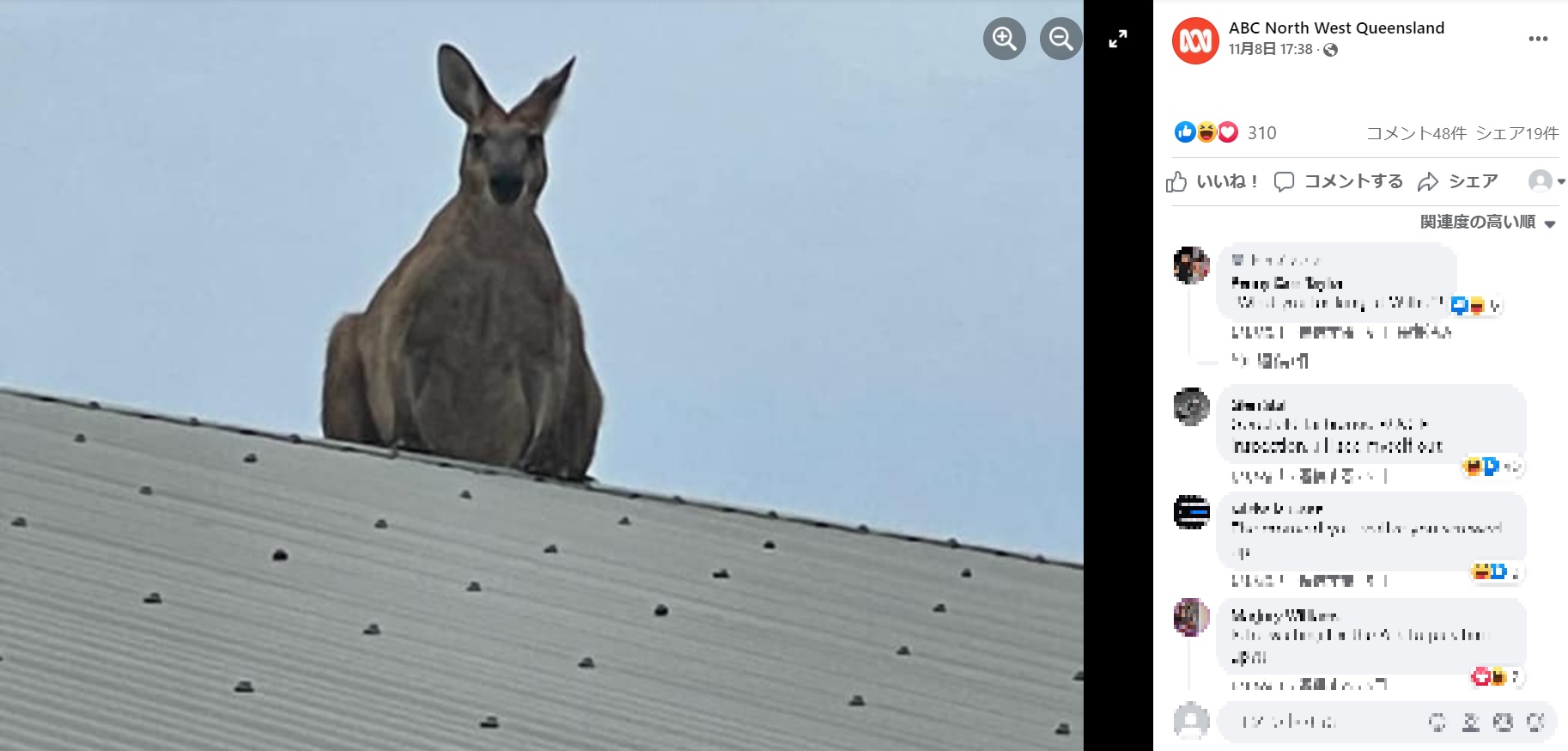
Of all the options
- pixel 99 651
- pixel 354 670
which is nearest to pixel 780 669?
pixel 354 670

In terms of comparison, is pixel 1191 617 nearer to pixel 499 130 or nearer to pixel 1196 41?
pixel 1196 41

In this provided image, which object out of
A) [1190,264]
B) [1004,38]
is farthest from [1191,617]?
[1004,38]

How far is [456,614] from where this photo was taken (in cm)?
532

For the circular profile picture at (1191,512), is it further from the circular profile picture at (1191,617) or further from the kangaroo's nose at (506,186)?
the kangaroo's nose at (506,186)

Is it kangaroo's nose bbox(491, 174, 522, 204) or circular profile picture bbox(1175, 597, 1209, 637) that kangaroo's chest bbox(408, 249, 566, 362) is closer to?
kangaroo's nose bbox(491, 174, 522, 204)

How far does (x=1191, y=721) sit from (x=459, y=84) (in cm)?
691

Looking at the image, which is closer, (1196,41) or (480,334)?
(1196,41)

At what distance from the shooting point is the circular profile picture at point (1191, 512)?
1.96 metres

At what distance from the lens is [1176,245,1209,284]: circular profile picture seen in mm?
1973

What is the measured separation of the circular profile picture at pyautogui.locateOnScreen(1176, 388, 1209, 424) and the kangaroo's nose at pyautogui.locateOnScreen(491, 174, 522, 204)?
7099mm

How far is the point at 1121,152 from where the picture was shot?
78.2 inches

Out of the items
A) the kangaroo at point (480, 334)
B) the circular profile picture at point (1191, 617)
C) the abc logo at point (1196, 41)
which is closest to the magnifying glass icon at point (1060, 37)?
the abc logo at point (1196, 41)

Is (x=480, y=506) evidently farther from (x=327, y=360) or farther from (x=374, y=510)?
(x=327, y=360)

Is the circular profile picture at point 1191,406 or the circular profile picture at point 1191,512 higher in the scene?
the circular profile picture at point 1191,406
